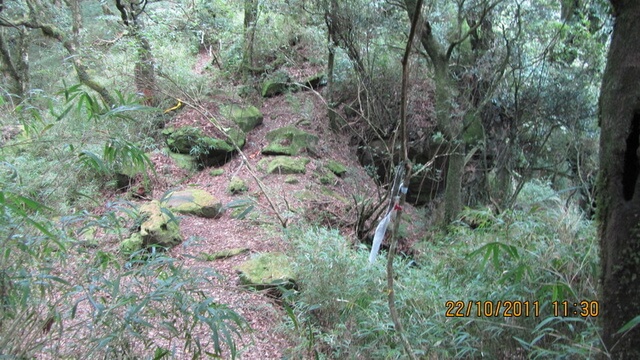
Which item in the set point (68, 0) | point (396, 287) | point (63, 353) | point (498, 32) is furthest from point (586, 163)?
point (68, 0)

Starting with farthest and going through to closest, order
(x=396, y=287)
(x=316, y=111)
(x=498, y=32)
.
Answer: (x=316, y=111)
(x=498, y=32)
(x=396, y=287)

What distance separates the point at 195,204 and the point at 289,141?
8.75 ft

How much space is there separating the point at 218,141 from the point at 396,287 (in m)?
5.07

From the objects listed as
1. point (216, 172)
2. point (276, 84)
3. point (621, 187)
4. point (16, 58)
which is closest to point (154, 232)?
point (216, 172)

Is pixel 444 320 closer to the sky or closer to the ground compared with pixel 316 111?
closer to the ground

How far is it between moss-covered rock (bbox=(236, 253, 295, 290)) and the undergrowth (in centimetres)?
14

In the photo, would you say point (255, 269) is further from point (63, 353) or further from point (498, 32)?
point (498, 32)

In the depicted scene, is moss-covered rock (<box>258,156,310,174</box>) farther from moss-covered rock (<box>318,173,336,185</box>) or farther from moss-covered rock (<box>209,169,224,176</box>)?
moss-covered rock (<box>209,169,224,176</box>)

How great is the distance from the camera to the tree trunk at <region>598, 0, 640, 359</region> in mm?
1647

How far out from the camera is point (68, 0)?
947 cm

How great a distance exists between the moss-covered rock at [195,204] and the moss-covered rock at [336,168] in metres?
2.34

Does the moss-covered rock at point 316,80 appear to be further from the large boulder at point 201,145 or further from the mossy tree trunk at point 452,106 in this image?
the mossy tree trunk at point 452,106

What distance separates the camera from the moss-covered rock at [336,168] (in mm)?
7660

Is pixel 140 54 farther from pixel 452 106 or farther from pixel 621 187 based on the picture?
pixel 621 187
